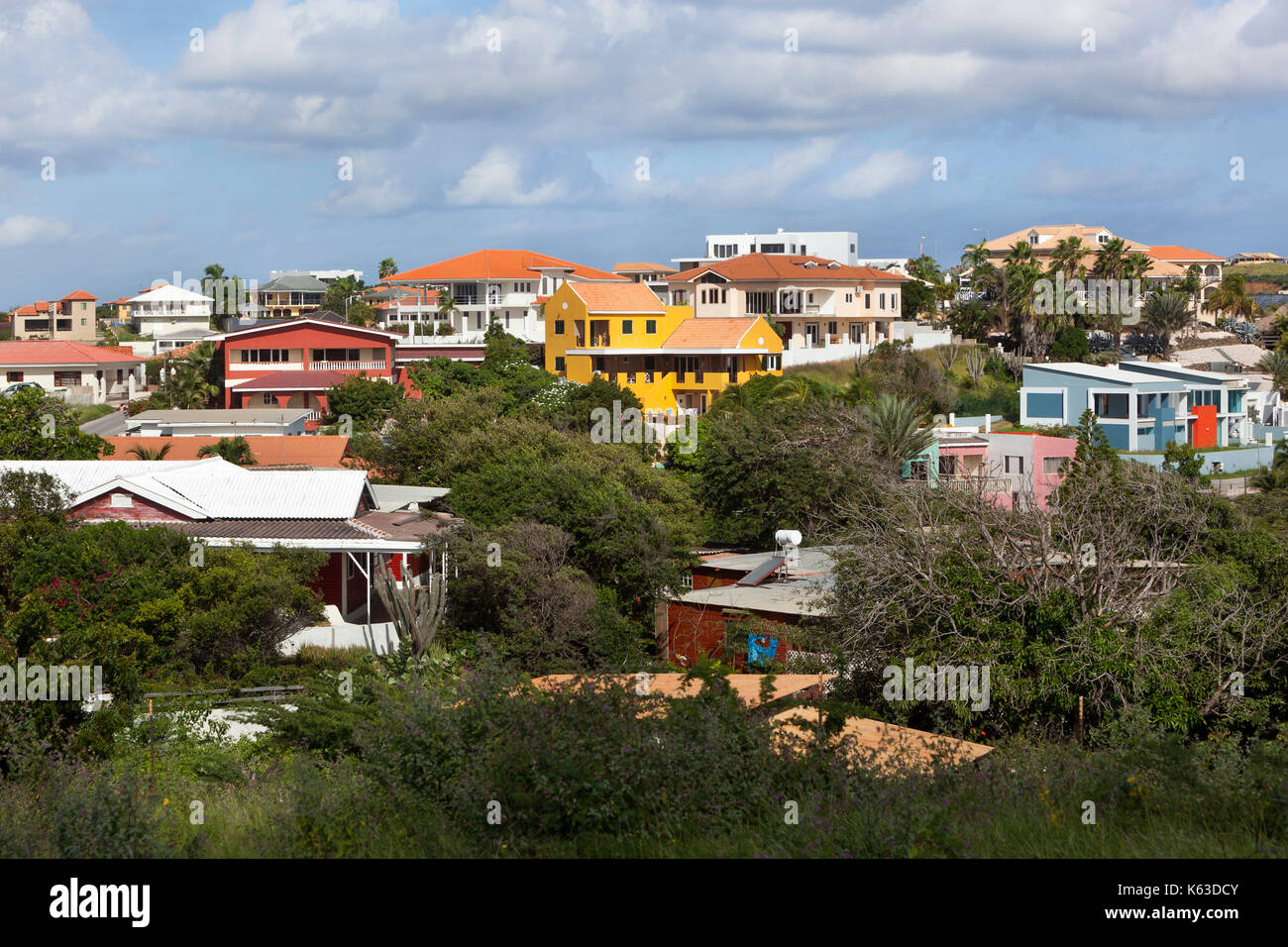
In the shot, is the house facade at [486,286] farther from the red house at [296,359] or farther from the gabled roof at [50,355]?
the gabled roof at [50,355]

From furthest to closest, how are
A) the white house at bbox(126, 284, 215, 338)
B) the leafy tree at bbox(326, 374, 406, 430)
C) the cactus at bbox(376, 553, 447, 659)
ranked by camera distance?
the white house at bbox(126, 284, 215, 338) → the leafy tree at bbox(326, 374, 406, 430) → the cactus at bbox(376, 553, 447, 659)

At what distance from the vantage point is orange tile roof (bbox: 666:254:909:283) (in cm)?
6919

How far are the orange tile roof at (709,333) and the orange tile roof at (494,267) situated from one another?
2120 centimetres

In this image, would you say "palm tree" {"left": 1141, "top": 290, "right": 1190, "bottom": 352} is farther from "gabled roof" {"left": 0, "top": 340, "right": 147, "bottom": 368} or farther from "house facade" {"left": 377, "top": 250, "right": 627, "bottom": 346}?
"gabled roof" {"left": 0, "top": 340, "right": 147, "bottom": 368}

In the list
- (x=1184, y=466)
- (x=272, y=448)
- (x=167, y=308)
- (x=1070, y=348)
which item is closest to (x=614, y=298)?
(x=272, y=448)

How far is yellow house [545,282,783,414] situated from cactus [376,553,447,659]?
3578cm

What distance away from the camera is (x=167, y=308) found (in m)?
109

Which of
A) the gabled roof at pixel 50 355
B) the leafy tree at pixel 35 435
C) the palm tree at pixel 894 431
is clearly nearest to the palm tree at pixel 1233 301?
the palm tree at pixel 894 431

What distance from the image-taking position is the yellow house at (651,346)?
59.7 m

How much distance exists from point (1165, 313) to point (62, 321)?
286ft

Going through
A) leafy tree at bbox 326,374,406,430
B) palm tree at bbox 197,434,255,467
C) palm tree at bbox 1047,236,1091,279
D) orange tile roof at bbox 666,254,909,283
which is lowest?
palm tree at bbox 197,434,255,467

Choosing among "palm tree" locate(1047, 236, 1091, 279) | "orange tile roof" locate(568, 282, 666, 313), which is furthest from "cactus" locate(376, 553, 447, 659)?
"palm tree" locate(1047, 236, 1091, 279)
